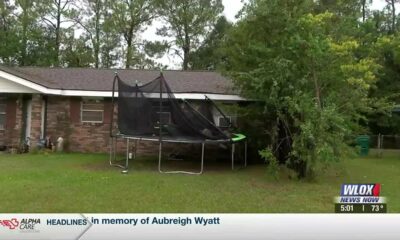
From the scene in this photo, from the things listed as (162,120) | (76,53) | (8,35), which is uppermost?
(8,35)

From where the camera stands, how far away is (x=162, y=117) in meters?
13.0

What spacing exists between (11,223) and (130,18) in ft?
123

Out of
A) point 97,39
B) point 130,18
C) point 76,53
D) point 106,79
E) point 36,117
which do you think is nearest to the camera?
point 36,117

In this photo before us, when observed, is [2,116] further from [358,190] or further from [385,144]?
[385,144]

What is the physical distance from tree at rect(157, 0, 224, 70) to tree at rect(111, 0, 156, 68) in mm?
1130

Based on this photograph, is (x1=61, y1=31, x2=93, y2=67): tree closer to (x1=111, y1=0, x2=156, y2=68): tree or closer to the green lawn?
(x1=111, y1=0, x2=156, y2=68): tree

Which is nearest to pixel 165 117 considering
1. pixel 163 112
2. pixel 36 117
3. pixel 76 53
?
pixel 163 112

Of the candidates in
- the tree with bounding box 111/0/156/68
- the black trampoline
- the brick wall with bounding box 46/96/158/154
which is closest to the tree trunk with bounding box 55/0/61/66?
the tree with bounding box 111/0/156/68

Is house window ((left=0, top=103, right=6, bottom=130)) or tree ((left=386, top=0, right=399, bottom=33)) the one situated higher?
tree ((left=386, top=0, right=399, bottom=33))

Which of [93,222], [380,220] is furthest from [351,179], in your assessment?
[93,222]

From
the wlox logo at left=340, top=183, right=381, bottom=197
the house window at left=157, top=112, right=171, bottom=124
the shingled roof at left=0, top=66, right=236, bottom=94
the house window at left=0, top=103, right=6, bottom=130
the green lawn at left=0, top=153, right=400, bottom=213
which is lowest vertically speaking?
the green lawn at left=0, top=153, right=400, bottom=213

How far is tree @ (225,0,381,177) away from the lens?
1126 centimetres

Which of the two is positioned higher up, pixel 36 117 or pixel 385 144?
pixel 36 117

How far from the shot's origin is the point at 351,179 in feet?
40.8
